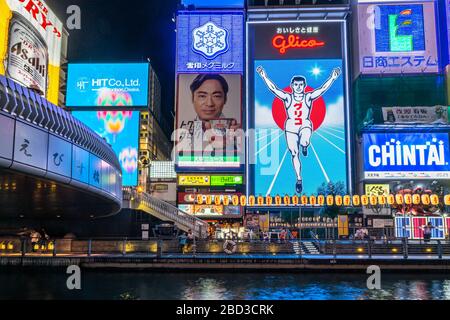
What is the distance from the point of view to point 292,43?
72562 millimetres

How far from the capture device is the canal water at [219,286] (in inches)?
878

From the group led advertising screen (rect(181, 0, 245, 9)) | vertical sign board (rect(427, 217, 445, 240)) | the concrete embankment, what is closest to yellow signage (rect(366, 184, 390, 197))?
vertical sign board (rect(427, 217, 445, 240))

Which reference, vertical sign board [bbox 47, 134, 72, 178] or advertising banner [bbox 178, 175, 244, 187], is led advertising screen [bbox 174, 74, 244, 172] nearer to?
advertising banner [bbox 178, 175, 244, 187]

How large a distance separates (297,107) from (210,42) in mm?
16400

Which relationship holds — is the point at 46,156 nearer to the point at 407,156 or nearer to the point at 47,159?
the point at 47,159

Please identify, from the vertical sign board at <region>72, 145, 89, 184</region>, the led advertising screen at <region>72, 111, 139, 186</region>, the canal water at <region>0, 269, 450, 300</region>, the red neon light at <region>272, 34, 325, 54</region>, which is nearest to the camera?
the vertical sign board at <region>72, 145, 89, 184</region>

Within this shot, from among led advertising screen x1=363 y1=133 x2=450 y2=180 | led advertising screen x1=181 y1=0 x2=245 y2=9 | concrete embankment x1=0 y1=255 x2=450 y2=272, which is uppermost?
led advertising screen x1=181 y1=0 x2=245 y2=9

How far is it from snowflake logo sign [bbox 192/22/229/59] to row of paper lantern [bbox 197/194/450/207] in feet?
72.1

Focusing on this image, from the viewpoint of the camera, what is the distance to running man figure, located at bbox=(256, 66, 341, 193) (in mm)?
69750

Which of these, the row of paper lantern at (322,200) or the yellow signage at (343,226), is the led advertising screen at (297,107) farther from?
the yellow signage at (343,226)

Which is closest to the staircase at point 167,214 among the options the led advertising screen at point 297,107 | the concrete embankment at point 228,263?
the concrete embankment at point 228,263

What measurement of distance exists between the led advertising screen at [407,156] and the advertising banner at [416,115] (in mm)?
2878

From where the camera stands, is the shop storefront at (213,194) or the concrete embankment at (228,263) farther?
the shop storefront at (213,194)

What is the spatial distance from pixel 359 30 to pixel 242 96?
1967cm
